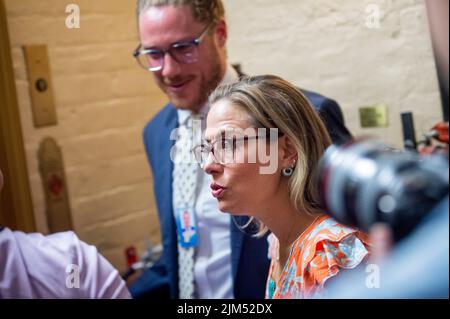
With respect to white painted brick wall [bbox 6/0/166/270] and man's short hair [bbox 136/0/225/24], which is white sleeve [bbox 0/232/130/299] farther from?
man's short hair [bbox 136/0/225/24]

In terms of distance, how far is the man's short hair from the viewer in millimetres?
1125

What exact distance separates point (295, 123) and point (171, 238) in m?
0.48

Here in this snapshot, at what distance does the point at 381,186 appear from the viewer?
770 mm

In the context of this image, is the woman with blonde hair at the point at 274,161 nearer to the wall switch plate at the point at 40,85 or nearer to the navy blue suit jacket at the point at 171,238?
the navy blue suit jacket at the point at 171,238

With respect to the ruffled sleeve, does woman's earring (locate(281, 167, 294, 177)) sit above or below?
above

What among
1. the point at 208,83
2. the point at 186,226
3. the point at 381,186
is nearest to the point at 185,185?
the point at 186,226

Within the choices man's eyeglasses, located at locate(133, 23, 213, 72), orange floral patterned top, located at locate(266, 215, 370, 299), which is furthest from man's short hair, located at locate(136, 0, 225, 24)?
orange floral patterned top, located at locate(266, 215, 370, 299)

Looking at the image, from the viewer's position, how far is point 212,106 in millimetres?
1033

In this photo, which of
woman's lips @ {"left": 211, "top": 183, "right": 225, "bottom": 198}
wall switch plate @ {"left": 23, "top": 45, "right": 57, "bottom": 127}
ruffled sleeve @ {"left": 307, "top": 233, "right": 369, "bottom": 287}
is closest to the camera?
ruffled sleeve @ {"left": 307, "top": 233, "right": 369, "bottom": 287}

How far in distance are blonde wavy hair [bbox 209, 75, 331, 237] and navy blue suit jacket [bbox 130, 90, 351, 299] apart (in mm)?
58

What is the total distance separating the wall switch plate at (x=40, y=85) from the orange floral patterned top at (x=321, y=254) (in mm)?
768

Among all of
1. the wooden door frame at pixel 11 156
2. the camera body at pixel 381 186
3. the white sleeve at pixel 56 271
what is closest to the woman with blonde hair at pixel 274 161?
the camera body at pixel 381 186

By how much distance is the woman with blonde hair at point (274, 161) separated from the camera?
3.20 ft

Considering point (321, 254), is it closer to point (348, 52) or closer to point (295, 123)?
point (295, 123)
